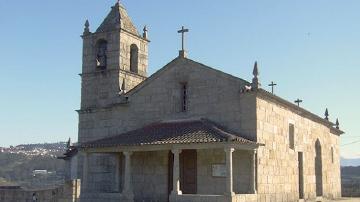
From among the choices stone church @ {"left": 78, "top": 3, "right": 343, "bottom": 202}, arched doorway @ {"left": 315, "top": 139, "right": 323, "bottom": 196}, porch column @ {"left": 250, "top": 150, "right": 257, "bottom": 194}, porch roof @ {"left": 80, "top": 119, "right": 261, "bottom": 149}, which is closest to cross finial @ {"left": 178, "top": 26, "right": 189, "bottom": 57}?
stone church @ {"left": 78, "top": 3, "right": 343, "bottom": 202}

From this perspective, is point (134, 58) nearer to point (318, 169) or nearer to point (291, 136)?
point (291, 136)

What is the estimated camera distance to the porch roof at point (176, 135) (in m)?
19.6

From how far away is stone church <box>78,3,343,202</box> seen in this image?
68.1 feet

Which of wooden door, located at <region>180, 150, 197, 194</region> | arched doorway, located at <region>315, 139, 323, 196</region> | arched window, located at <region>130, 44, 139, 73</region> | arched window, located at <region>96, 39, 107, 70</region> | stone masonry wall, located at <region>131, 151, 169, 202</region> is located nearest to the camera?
wooden door, located at <region>180, 150, 197, 194</region>

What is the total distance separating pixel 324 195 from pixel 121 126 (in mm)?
13189

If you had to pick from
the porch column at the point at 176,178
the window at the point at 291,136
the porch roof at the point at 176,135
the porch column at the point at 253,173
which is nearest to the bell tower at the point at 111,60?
the porch roof at the point at 176,135

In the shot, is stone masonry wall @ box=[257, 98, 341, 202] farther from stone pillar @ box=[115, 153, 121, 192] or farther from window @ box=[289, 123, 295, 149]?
stone pillar @ box=[115, 153, 121, 192]

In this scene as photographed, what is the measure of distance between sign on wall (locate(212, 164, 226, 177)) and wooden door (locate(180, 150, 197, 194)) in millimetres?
1003

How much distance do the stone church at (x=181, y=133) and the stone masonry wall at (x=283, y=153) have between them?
5cm

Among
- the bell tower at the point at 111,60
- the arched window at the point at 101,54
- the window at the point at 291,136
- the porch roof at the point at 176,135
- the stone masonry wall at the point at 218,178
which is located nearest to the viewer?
the porch roof at the point at 176,135

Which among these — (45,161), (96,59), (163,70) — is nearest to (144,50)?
(96,59)

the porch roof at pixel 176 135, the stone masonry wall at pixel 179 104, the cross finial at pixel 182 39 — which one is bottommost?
the porch roof at pixel 176 135

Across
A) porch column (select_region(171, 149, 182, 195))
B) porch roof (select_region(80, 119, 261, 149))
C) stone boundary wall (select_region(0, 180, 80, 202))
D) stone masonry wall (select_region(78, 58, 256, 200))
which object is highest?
stone masonry wall (select_region(78, 58, 256, 200))

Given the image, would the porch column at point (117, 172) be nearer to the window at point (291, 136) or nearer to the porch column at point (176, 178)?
the porch column at point (176, 178)
